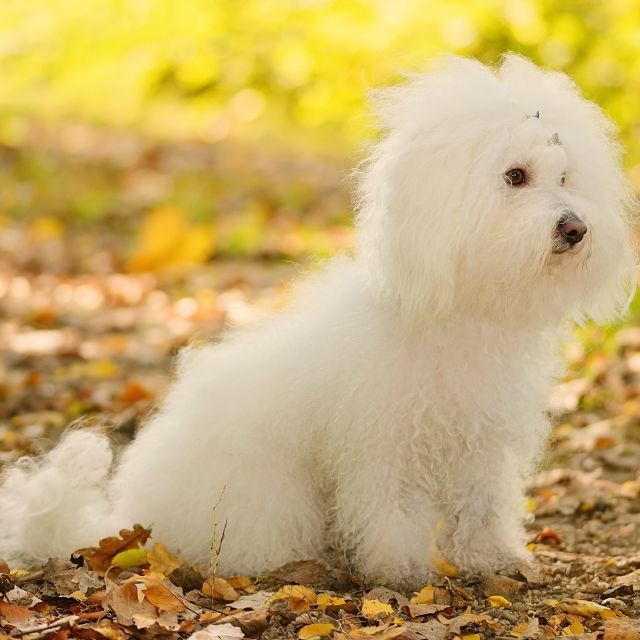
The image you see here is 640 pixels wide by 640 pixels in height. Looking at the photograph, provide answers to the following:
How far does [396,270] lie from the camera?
317 cm

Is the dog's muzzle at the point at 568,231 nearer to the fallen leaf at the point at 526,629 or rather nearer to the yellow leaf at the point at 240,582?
the fallen leaf at the point at 526,629

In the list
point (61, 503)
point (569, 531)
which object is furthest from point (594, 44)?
point (61, 503)

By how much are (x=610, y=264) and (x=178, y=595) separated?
63.2 inches

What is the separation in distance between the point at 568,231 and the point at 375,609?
3.93 ft

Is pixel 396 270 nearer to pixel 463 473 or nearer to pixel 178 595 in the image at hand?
pixel 463 473

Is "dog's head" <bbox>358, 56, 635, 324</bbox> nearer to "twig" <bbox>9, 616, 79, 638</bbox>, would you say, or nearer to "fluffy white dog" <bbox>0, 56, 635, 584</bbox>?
"fluffy white dog" <bbox>0, 56, 635, 584</bbox>

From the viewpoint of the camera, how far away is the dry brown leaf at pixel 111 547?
339 centimetres

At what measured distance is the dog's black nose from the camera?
304 centimetres

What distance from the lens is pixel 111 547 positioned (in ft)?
11.3

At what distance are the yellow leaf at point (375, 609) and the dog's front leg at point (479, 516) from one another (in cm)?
49

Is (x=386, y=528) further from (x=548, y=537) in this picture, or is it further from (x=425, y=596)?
(x=548, y=537)

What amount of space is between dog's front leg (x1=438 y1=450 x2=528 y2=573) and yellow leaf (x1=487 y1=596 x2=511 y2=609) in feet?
0.81

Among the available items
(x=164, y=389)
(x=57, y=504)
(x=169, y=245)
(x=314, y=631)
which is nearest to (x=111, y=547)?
(x=57, y=504)

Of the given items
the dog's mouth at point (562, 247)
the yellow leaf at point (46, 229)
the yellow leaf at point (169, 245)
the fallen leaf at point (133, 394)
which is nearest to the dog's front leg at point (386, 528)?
the dog's mouth at point (562, 247)
